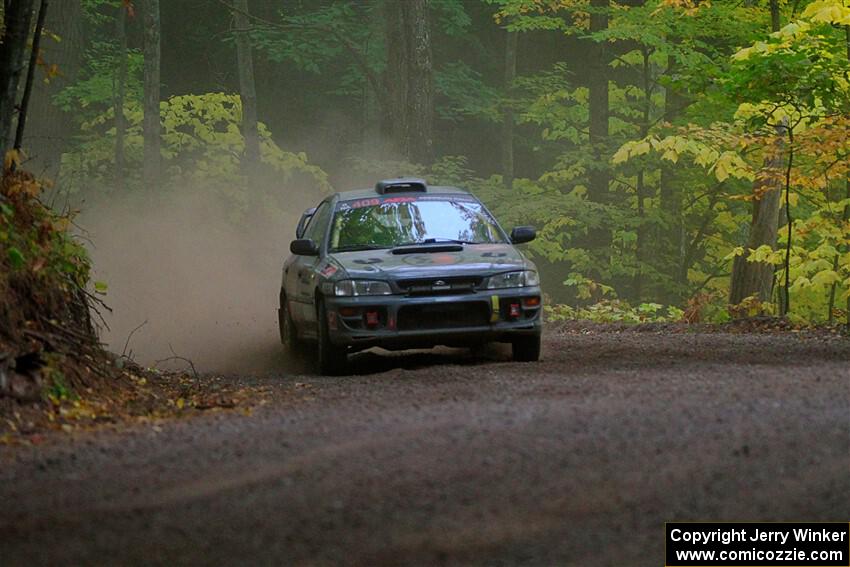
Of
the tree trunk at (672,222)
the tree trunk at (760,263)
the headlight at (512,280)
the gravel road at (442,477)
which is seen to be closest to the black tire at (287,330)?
the headlight at (512,280)

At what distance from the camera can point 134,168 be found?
115ft

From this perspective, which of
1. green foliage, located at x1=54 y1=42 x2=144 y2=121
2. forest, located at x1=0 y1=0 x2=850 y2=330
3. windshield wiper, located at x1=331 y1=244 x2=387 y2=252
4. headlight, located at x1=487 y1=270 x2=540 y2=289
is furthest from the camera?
green foliage, located at x1=54 y1=42 x2=144 y2=121

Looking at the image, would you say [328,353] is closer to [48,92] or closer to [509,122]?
[48,92]

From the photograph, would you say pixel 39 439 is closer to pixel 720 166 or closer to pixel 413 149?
pixel 720 166

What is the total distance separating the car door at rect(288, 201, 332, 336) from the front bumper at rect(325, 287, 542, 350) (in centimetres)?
97

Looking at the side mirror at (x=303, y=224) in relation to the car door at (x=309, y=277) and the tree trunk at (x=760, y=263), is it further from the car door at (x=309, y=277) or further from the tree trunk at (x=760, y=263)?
A: the tree trunk at (x=760, y=263)

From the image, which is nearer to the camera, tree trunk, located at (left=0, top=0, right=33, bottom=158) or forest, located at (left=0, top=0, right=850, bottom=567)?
forest, located at (left=0, top=0, right=850, bottom=567)

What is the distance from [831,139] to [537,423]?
443 inches

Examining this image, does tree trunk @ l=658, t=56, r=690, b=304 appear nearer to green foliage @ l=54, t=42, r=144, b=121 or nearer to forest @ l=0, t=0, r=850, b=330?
forest @ l=0, t=0, r=850, b=330

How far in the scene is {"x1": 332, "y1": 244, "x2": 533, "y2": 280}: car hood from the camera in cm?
1241

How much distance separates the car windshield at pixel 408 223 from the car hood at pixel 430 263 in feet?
1.46

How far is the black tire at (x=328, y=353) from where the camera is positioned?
12.7 meters

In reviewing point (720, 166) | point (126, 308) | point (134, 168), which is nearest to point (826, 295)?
point (720, 166)

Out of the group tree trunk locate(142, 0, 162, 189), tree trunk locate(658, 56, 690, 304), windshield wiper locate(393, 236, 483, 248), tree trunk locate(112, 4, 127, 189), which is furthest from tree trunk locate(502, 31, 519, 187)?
windshield wiper locate(393, 236, 483, 248)
